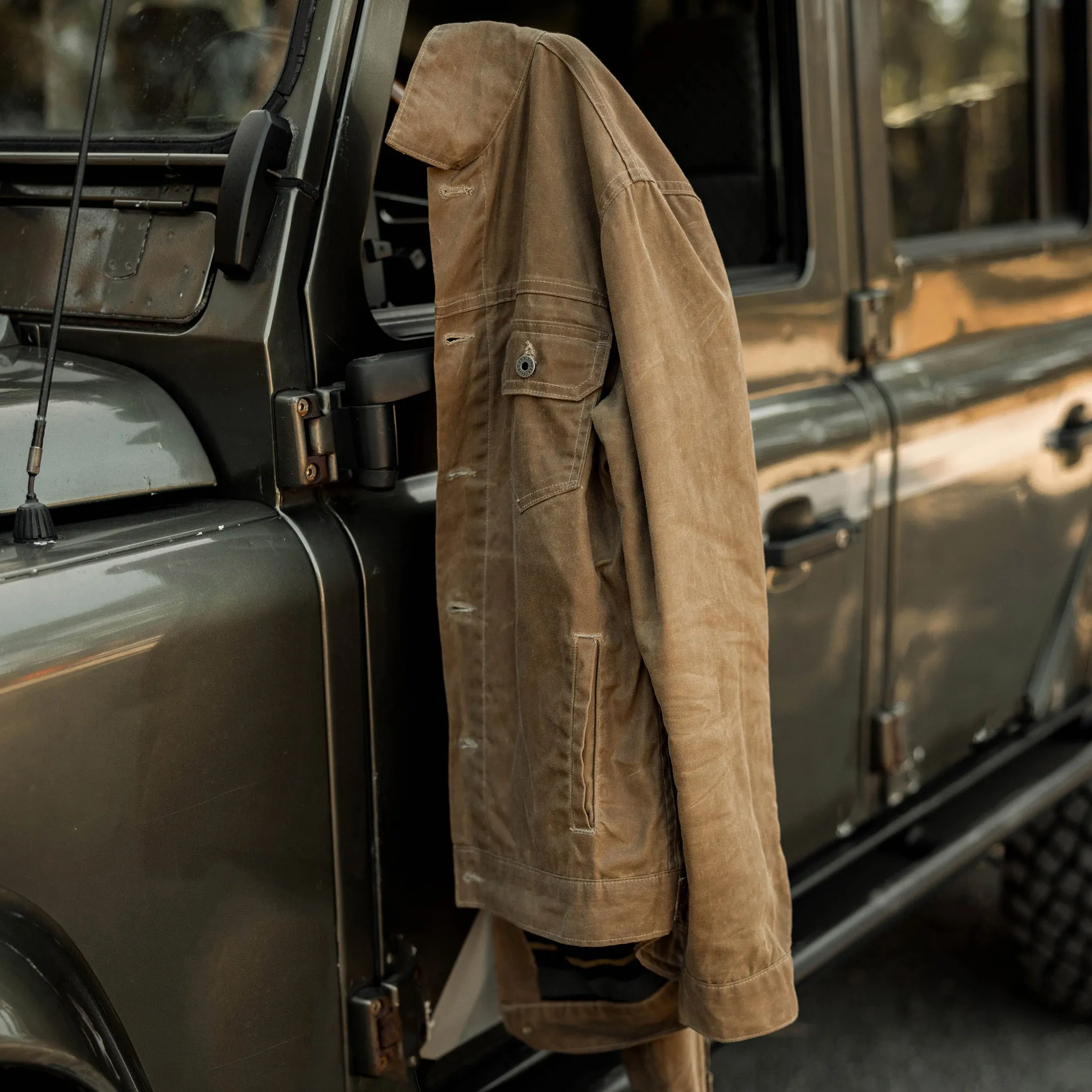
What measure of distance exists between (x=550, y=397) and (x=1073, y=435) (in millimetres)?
1327

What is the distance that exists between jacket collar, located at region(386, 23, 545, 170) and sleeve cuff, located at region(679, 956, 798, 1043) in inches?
33.7

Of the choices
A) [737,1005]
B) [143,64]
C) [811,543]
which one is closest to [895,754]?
[811,543]

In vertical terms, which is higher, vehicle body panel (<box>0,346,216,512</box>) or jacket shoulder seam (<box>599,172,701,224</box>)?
jacket shoulder seam (<box>599,172,701,224</box>)

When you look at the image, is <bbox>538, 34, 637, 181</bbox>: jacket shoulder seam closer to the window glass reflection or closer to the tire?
the window glass reflection

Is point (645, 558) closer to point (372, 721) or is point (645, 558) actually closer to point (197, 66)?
point (372, 721)

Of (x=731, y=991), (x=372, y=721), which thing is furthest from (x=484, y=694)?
(x=731, y=991)

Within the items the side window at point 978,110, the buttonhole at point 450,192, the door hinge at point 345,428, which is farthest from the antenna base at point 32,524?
the side window at point 978,110

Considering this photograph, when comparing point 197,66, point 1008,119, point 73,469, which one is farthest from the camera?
point 1008,119

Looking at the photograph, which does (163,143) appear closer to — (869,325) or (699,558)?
(699,558)

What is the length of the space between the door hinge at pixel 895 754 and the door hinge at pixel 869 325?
53 centimetres

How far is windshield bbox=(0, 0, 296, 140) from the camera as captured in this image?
1419 mm

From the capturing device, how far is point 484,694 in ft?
4.53

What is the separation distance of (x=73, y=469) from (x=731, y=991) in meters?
0.82

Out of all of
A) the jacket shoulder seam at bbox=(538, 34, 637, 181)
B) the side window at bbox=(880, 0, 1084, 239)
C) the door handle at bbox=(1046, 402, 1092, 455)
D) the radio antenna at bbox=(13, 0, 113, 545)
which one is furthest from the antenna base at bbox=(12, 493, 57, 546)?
the door handle at bbox=(1046, 402, 1092, 455)
